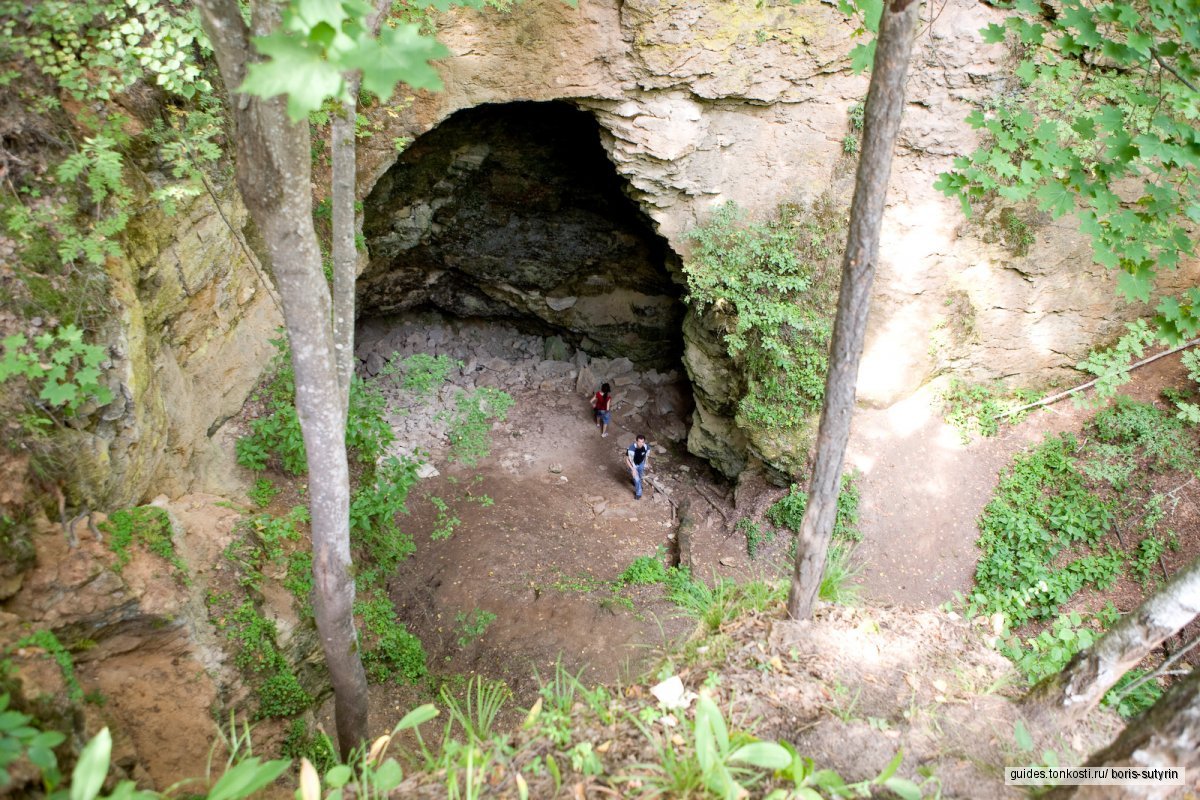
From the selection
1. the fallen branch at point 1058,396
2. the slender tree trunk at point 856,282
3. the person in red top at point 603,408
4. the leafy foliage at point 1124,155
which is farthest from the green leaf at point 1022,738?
the person in red top at point 603,408

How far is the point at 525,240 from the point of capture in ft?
39.0

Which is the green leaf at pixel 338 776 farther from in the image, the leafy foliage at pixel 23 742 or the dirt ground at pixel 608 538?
the dirt ground at pixel 608 538

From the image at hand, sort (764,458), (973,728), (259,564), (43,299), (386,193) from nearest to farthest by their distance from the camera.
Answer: (973,728) → (43,299) → (259,564) → (764,458) → (386,193)

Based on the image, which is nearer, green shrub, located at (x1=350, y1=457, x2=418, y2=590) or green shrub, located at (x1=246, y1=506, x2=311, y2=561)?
green shrub, located at (x1=246, y1=506, x2=311, y2=561)

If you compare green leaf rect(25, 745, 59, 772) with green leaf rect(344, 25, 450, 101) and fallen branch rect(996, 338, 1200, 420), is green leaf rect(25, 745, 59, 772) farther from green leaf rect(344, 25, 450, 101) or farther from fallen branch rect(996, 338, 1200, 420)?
fallen branch rect(996, 338, 1200, 420)

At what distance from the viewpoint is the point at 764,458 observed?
909cm

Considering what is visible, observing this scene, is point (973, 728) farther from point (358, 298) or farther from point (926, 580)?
point (358, 298)

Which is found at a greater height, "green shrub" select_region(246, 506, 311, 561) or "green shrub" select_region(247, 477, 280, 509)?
"green shrub" select_region(247, 477, 280, 509)

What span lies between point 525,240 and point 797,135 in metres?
5.29

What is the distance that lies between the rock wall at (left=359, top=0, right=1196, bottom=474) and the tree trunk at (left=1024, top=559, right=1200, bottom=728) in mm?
5518

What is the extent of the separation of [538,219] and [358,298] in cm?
354

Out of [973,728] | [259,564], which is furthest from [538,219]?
[973,728]

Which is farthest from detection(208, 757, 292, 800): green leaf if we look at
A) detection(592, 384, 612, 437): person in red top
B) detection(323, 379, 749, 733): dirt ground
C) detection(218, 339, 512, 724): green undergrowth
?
detection(592, 384, 612, 437): person in red top

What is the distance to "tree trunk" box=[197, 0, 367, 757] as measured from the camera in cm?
275
